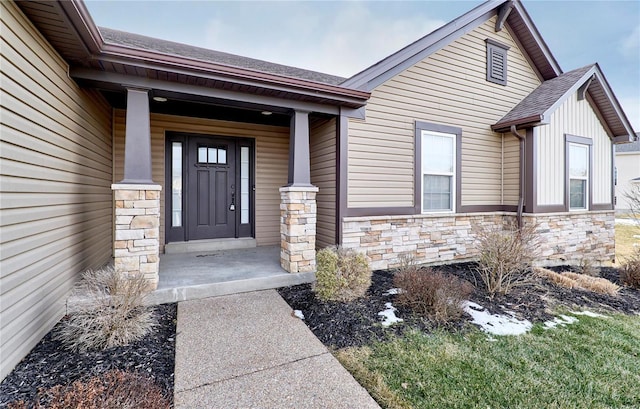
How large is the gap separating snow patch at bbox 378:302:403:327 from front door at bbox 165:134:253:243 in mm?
3834

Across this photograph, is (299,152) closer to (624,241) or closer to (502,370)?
(502,370)

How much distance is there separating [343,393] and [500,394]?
3.78ft

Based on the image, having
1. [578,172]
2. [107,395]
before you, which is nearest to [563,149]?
[578,172]

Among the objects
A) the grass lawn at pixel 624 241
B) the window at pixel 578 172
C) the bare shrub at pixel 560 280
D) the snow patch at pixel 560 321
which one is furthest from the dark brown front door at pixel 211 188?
the grass lawn at pixel 624 241

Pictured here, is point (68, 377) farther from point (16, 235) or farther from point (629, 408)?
point (629, 408)

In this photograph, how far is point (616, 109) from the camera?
6.98 m

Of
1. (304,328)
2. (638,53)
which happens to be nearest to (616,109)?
(304,328)

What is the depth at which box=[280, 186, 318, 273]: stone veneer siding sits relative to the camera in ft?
14.7

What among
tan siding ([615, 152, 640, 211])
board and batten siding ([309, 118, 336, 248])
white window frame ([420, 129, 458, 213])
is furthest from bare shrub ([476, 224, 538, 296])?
tan siding ([615, 152, 640, 211])

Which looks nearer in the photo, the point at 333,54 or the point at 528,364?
the point at 528,364

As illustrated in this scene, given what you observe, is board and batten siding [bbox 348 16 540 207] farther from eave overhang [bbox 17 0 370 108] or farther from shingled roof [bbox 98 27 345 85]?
shingled roof [bbox 98 27 345 85]

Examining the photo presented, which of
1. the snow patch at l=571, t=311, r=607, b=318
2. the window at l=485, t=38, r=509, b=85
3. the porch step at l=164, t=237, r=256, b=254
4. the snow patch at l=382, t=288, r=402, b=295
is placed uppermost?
the window at l=485, t=38, r=509, b=85

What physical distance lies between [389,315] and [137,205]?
129 inches

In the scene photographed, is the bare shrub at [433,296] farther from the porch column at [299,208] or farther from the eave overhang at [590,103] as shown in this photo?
the eave overhang at [590,103]
